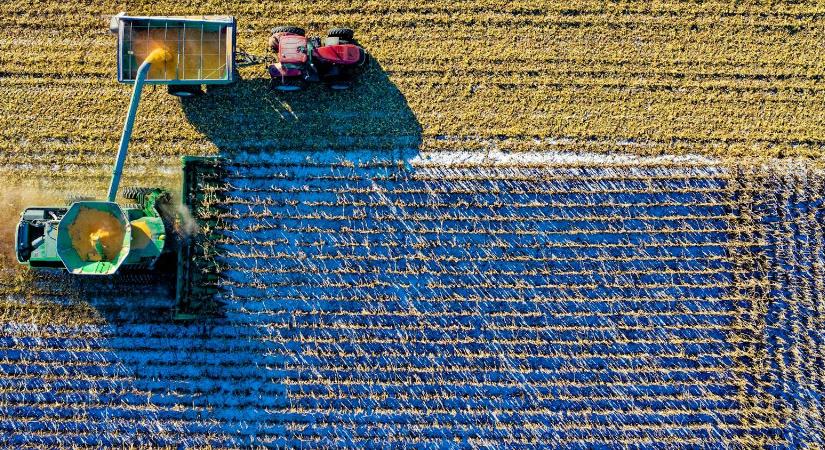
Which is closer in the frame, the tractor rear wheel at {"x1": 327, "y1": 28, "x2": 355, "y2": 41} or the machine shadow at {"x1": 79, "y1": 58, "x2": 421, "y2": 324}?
the tractor rear wheel at {"x1": 327, "y1": 28, "x2": 355, "y2": 41}

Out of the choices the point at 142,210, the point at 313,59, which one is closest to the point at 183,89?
the point at 142,210

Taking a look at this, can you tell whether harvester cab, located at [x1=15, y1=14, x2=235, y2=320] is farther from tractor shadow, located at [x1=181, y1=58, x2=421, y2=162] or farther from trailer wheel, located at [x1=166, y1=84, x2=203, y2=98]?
tractor shadow, located at [x1=181, y1=58, x2=421, y2=162]

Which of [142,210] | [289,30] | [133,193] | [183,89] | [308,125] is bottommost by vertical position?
[142,210]

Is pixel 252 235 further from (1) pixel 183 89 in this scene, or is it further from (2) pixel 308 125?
(1) pixel 183 89

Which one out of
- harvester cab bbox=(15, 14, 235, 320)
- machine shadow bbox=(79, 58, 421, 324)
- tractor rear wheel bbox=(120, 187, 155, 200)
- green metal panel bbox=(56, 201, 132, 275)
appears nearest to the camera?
green metal panel bbox=(56, 201, 132, 275)

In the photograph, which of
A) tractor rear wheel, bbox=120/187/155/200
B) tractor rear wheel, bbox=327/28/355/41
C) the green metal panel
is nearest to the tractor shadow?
tractor rear wheel, bbox=327/28/355/41

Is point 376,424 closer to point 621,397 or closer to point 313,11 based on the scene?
point 621,397
